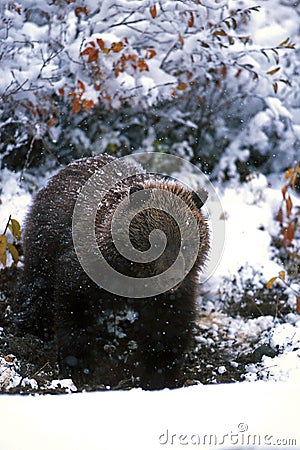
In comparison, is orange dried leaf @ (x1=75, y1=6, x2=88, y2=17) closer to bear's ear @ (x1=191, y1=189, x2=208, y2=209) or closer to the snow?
bear's ear @ (x1=191, y1=189, x2=208, y2=209)

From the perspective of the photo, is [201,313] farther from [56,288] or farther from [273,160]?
[273,160]

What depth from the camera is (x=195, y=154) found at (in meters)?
9.15

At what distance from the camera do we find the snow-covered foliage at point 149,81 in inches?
273

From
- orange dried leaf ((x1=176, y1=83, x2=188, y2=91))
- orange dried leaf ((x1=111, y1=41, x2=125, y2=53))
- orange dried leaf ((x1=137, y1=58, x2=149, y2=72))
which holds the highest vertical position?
orange dried leaf ((x1=176, y1=83, x2=188, y2=91))

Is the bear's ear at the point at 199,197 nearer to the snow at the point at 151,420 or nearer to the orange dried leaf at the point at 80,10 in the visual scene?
the snow at the point at 151,420

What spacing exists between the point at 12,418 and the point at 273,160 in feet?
23.8

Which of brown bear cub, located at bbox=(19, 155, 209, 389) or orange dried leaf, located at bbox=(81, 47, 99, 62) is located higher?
orange dried leaf, located at bbox=(81, 47, 99, 62)

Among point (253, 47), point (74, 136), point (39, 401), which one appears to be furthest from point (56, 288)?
point (253, 47)

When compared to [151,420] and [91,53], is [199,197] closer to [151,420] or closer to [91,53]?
[151,420]

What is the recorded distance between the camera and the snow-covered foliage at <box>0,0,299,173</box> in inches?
273

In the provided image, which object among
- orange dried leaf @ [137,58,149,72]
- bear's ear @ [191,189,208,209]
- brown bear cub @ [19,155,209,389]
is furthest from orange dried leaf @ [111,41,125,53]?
bear's ear @ [191,189,208,209]

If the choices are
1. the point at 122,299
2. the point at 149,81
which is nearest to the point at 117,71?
the point at 149,81

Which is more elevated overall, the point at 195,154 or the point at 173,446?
the point at 195,154

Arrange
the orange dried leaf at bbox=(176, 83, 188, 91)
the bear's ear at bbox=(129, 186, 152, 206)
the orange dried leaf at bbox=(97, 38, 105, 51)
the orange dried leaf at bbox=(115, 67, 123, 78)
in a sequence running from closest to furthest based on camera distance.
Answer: the bear's ear at bbox=(129, 186, 152, 206)
the orange dried leaf at bbox=(97, 38, 105, 51)
the orange dried leaf at bbox=(115, 67, 123, 78)
the orange dried leaf at bbox=(176, 83, 188, 91)
